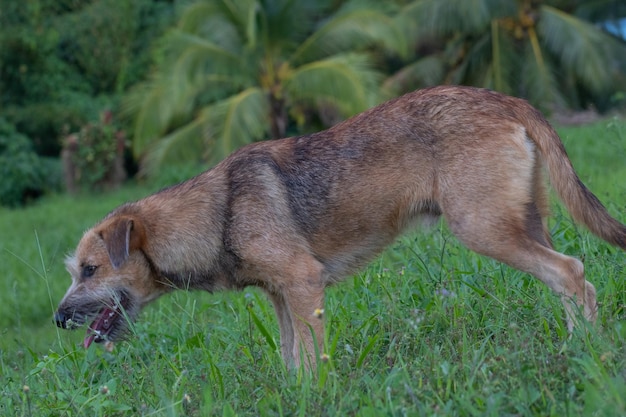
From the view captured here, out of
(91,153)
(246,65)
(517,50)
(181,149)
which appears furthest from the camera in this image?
(517,50)

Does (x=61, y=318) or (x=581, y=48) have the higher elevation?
(x=61, y=318)

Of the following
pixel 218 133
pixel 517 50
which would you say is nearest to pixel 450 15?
pixel 517 50

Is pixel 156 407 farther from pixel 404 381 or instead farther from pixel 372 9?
pixel 372 9

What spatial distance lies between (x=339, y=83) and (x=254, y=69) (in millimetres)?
2492

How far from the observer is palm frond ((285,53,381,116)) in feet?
63.0

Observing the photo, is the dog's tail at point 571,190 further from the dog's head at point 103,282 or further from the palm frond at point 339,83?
the palm frond at point 339,83

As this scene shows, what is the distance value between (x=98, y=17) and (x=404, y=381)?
74.9 ft

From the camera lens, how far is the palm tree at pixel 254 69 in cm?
1969

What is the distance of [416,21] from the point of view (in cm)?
2256

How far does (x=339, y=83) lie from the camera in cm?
1948

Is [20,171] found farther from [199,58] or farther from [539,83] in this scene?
[539,83]

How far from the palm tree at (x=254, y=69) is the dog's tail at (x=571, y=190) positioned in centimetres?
1417

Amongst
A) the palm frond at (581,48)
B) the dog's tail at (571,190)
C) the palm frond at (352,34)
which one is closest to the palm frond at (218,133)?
the palm frond at (352,34)

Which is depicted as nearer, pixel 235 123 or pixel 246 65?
pixel 235 123
